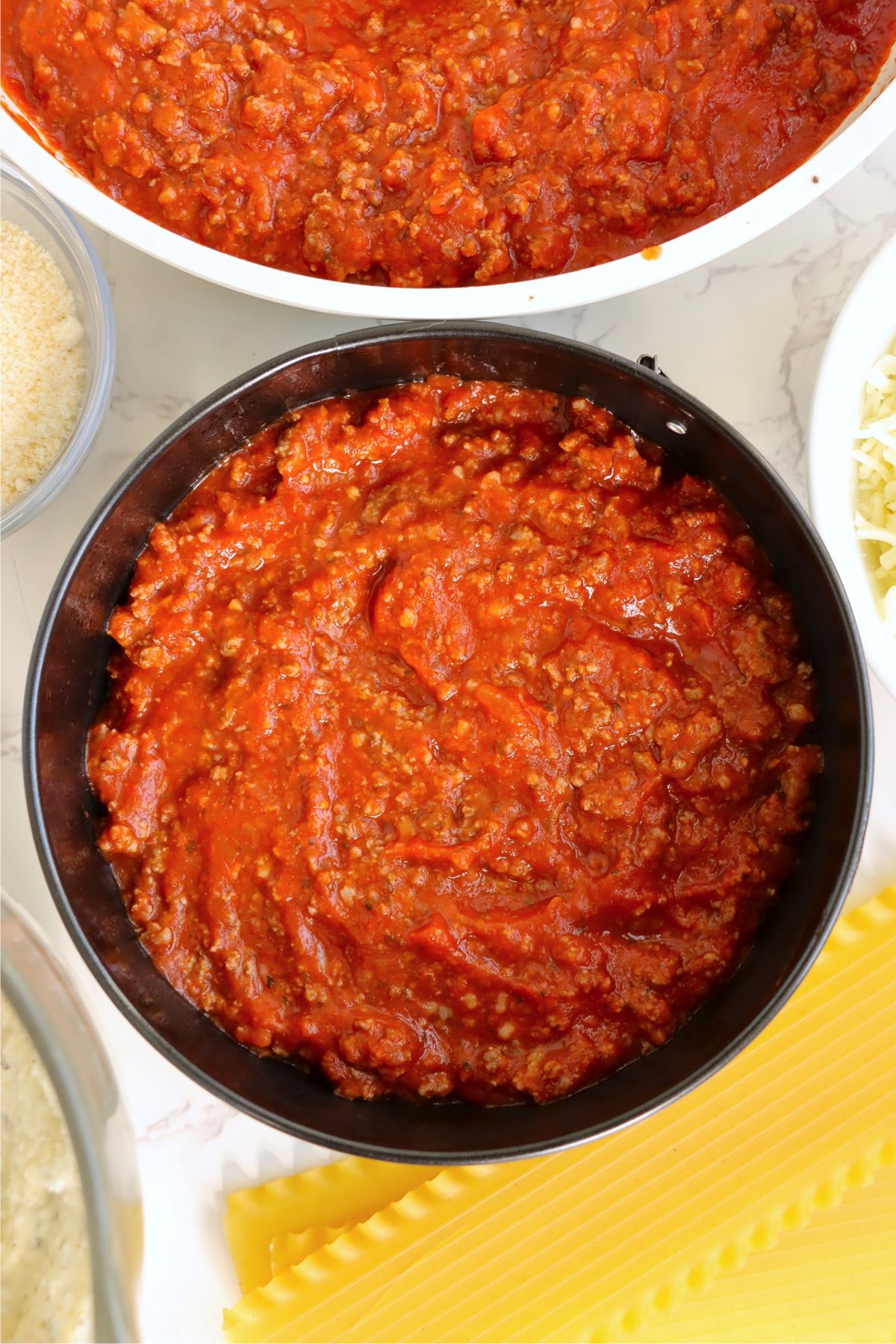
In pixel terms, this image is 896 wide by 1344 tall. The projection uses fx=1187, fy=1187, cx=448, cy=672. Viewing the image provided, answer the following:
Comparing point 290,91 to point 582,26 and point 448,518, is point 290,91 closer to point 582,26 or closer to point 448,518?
point 582,26

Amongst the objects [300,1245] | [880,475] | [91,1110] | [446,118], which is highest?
[446,118]

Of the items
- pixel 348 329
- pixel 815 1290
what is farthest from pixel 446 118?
pixel 815 1290

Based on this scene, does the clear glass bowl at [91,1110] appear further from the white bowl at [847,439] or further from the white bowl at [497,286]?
the white bowl at [847,439]

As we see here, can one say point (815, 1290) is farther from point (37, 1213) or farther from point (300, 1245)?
point (37, 1213)

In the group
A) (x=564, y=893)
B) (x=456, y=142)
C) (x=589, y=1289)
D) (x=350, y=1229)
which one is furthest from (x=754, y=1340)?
(x=456, y=142)

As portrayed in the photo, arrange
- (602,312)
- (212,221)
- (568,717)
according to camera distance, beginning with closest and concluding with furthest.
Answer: (568,717), (212,221), (602,312)
